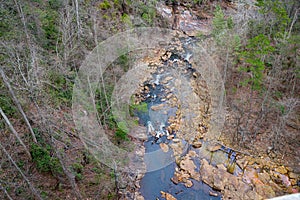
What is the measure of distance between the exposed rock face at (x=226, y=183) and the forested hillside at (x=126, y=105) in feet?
0.25

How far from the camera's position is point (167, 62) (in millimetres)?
26297

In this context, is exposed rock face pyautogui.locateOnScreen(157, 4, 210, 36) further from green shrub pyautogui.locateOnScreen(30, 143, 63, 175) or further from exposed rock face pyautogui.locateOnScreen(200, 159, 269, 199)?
green shrub pyautogui.locateOnScreen(30, 143, 63, 175)

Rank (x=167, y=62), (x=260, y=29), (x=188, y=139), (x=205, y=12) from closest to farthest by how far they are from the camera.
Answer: (x=188, y=139) < (x=260, y=29) < (x=167, y=62) < (x=205, y=12)

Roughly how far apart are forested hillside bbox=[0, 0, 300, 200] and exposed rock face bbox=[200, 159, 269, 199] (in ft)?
0.25

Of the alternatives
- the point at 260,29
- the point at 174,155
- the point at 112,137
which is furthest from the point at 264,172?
the point at 260,29

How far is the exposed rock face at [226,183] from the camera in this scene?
44.2 feet

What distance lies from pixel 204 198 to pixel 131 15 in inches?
792

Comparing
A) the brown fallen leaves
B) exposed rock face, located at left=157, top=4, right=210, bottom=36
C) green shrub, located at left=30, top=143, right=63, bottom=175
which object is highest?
exposed rock face, located at left=157, top=4, right=210, bottom=36

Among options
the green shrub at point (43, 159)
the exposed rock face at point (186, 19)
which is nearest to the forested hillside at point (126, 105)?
the green shrub at point (43, 159)

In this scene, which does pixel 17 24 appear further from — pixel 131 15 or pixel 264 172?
pixel 264 172

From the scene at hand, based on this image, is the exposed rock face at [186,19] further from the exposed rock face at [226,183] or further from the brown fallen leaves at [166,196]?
the brown fallen leaves at [166,196]

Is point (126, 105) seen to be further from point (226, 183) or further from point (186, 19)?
point (186, 19)

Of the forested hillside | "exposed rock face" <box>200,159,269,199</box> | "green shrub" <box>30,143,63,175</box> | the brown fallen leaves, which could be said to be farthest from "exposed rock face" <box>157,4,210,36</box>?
"green shrub" <box>30,143,63,175</box>

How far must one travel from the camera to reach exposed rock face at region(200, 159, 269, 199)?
44.2ft
